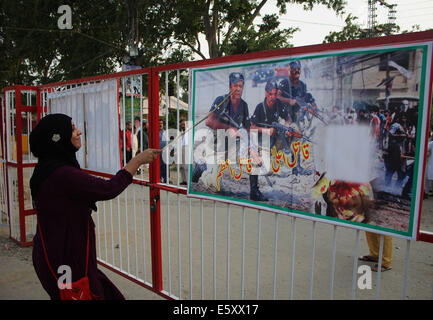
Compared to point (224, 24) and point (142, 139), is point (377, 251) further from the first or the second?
point (224, 24)

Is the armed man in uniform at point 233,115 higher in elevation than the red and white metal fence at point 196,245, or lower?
higher

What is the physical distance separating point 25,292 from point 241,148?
2.84 metres

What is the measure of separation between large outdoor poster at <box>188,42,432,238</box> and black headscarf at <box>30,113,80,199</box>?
3.08ft

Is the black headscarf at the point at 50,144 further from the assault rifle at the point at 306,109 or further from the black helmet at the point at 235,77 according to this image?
the assault rifle at the point at 306,109

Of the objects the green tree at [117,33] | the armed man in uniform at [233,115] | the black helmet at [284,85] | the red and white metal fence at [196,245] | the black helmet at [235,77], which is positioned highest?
the green tree at [117,33]

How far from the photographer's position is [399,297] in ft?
11.0

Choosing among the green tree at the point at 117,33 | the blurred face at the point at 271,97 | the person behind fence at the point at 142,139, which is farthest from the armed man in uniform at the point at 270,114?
the green tree at the point at 117,33

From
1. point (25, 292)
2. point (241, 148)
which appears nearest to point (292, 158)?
point (241, 148)

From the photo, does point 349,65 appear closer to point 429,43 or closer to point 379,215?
point 429,43

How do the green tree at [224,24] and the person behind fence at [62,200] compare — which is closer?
the person behind fence at [62,200]

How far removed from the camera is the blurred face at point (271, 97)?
82.9 inches

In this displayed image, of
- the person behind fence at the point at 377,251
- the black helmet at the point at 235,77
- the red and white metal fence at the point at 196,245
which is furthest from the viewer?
the person behind fence at the point at 377,251

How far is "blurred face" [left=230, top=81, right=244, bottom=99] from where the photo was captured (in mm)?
2288

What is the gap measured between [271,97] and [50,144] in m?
1.41
